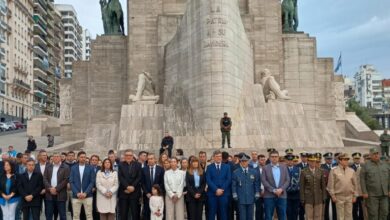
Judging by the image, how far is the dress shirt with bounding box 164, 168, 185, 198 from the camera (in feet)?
33.4

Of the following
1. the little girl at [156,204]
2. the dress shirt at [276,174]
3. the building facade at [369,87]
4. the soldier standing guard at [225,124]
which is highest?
the building facade at [369,87]

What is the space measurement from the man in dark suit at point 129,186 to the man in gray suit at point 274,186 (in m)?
2.48

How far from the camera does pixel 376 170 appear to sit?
34.2ft

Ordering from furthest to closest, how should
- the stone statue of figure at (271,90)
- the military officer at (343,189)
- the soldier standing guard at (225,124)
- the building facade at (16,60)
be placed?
the building facade at (16,60)
the stone statue of figure at (271,90)
the soldier standing guard at (225,124)
the military officer at (343,189)

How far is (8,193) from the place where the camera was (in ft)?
33.6

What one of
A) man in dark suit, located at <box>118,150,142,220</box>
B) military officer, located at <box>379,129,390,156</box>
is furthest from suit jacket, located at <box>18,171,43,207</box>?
military officer, located at <box>379,129,390,156</box>

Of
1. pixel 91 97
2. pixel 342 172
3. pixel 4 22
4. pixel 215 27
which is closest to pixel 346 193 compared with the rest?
pixel 342 172

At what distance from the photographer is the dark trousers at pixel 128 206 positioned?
10.5 meters

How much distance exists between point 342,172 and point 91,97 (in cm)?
2117

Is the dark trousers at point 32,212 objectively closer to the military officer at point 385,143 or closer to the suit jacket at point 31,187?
the suit jacket at point 31,187

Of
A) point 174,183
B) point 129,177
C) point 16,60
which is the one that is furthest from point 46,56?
point 174,183

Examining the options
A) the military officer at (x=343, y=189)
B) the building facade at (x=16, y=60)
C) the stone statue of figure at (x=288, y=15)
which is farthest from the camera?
the building facade at (x=16, y=60)

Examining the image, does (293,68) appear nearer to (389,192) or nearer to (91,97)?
(91,97)

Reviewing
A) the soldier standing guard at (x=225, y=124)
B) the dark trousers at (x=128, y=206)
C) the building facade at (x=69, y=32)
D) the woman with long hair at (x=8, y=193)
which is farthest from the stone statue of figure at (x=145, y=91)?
the building facade at (x=69, y=32)
